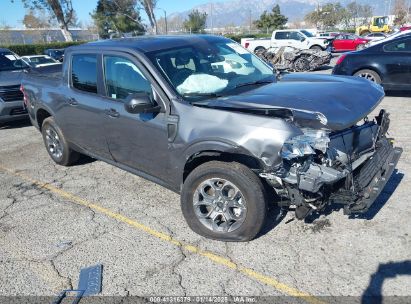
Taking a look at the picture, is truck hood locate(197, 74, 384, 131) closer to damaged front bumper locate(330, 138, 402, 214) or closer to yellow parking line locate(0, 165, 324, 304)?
damaged front bumper locate(330, 138, 402, 214)

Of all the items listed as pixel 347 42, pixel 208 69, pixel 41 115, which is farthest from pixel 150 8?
pixel 208 69

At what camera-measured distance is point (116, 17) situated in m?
54.3

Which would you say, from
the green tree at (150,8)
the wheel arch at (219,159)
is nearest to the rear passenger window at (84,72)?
the wheel arch at (219,159)

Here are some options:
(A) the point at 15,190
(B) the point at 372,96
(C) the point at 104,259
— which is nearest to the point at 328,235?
(B) the point at 372,96

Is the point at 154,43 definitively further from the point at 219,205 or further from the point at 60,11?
Result: the point at 60,11

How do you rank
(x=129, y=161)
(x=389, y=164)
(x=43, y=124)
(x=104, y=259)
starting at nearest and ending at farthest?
(x=104, y=259) < (x=389, y=164) < (x=129, y=161) < (x=43, y=124)

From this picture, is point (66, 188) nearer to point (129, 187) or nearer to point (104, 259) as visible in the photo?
point (129, 187)

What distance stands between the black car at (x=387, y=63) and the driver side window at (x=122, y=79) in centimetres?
695

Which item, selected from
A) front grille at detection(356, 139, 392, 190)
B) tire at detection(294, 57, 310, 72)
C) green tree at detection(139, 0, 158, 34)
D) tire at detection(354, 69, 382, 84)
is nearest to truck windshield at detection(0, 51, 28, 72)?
tire at detection(354, 69, 382, 84)

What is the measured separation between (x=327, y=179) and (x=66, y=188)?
3461 millimetres

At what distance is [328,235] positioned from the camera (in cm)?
346

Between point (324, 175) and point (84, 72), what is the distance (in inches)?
125

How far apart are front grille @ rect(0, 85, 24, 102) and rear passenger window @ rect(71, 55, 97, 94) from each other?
13.7 feet

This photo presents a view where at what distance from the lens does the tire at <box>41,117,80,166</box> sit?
5.39 m
